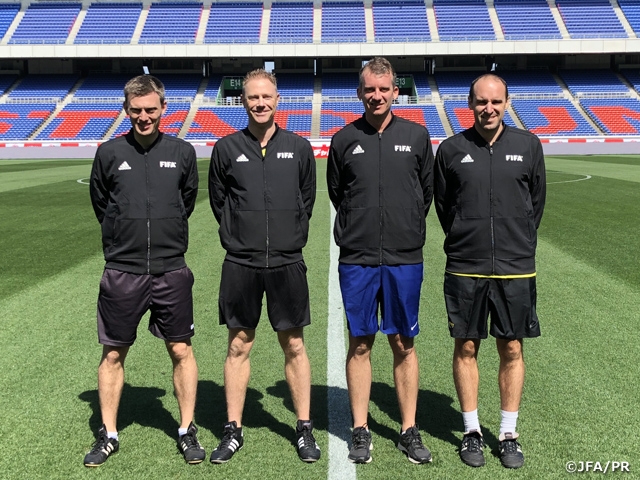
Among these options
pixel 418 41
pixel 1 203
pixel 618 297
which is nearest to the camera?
pixel 618 297

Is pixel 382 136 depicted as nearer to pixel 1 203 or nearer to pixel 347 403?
pixel 347 403

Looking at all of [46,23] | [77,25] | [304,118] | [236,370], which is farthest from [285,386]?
[46,23]

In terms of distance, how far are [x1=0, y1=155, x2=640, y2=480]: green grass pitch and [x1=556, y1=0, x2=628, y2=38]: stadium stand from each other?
44233mm

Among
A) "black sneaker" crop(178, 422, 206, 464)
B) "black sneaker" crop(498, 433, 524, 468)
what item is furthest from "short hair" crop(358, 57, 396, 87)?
"black sneaker" crop(178, 422, 206, 464)

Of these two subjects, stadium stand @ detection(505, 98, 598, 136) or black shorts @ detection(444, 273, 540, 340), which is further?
stadium stand @ detection(505, 98, 598, 136)

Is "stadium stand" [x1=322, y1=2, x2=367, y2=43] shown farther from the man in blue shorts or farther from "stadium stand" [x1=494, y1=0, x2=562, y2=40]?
the man in blue shorts

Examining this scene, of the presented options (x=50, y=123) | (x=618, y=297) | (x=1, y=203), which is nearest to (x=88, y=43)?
(x=50, y=123)

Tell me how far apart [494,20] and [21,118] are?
3532cm


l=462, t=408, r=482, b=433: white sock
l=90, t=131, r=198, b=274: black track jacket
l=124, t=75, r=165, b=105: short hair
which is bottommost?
l=462, t=408, r=482, b=433: white sock

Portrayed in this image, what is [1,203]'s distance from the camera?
14383mm

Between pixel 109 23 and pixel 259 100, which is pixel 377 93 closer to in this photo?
pixel 259 100

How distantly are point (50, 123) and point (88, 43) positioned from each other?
796 cm

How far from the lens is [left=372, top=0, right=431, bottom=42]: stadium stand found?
156 feet
